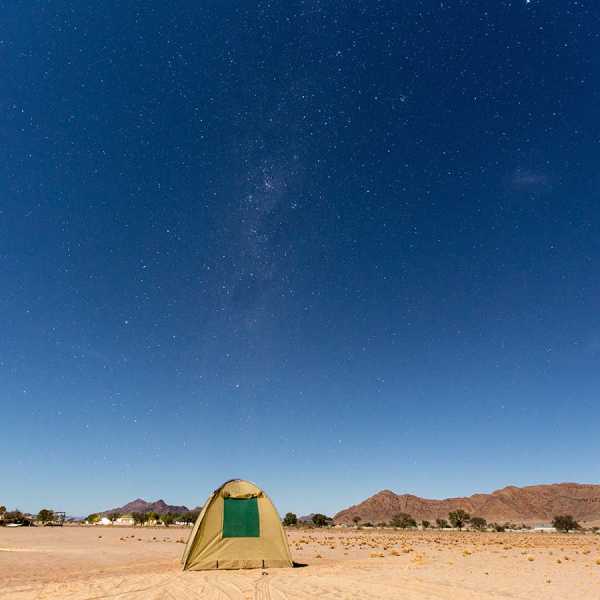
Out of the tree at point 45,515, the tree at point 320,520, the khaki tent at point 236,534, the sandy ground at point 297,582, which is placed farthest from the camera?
the tree at point 320,520

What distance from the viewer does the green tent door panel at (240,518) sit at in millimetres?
15789

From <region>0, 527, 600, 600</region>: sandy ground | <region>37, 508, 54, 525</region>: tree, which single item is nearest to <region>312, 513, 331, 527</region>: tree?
<region>37, 508, 54, 525</region>: tree

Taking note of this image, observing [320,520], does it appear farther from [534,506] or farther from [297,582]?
[297,582]

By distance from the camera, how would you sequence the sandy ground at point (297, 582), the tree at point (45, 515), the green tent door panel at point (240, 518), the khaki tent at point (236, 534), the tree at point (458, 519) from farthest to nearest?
the tree at point (458, 519), the tree at point (45, 515), the green tent door panel at point (240, 518), the khaki tent at point (236, 534), the sandy ground at point (297, 582)

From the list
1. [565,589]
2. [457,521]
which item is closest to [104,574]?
[565,589]

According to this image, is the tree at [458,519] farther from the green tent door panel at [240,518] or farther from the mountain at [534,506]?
the green tent door panel at [240,518]

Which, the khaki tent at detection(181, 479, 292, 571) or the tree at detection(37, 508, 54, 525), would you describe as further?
the tree at detection(37, 508, 54, 525)

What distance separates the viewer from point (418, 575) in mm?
15102

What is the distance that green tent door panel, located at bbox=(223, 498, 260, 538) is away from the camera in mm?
15789

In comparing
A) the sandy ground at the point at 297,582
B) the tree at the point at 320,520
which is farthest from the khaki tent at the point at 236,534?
the tree at the point at 320,520

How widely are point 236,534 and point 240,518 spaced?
51cm

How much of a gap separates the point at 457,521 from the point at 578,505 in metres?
89.8

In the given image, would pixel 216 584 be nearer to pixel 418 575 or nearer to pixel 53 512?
pixel 418 575

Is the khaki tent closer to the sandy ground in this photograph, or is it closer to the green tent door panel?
the green tent door panel
